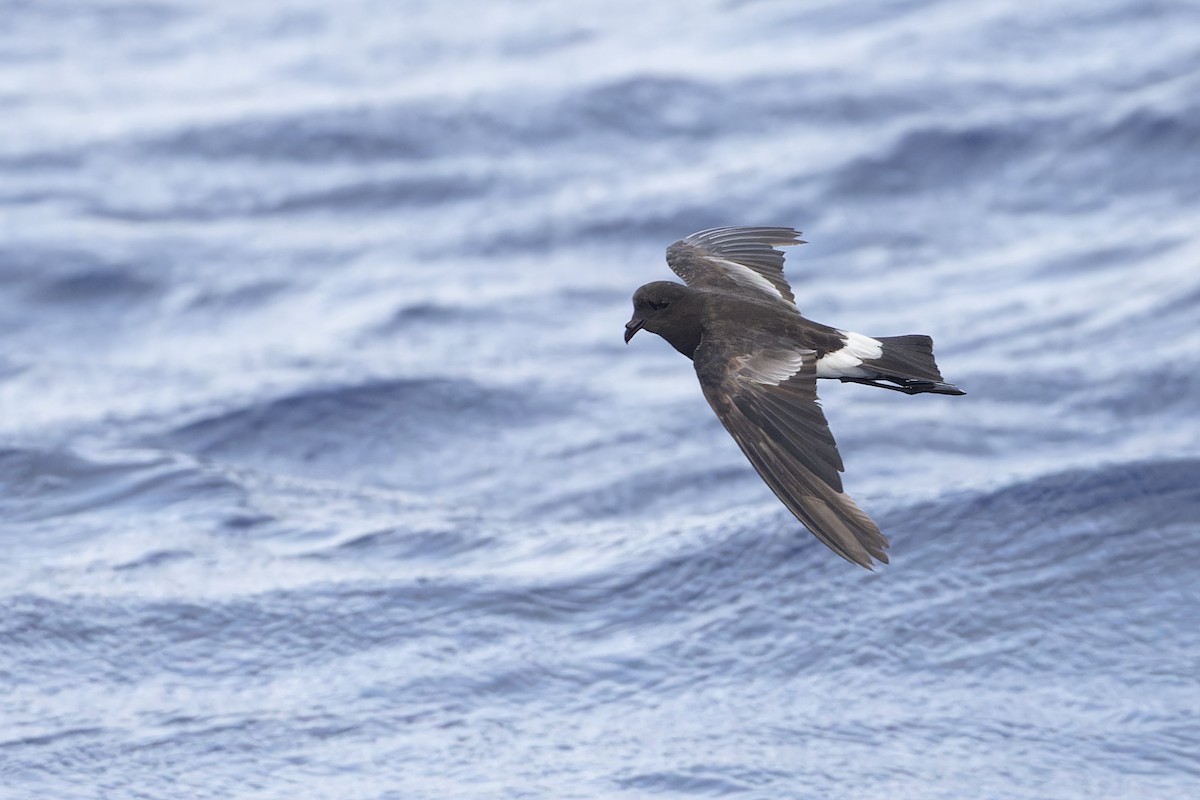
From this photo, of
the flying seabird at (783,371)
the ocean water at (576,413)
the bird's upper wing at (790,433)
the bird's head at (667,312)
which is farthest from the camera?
the ocean water at (576,413)

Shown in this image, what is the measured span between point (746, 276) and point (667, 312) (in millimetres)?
848

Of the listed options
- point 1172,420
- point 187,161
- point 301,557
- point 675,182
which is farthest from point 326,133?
point 1172,420

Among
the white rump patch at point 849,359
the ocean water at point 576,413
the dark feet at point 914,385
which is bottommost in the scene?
the ocean water at point 576,413

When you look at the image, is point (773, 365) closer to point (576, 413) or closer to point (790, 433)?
point (790, 433)

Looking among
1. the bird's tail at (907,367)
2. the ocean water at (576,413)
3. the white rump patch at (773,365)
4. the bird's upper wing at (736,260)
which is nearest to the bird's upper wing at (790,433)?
the white rump patch at (773,365)

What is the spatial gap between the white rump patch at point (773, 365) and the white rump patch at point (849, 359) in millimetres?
65

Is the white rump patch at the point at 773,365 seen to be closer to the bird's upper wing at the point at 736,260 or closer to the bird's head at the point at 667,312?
the bird's head at the point at 667,312

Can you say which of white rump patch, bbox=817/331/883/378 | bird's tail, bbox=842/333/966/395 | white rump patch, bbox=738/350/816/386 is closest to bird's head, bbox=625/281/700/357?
white rump patch, bbox=738/350/816/386

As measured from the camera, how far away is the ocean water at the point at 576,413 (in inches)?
375

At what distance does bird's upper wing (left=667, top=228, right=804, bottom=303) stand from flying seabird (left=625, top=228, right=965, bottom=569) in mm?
17

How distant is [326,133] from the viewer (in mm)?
17781

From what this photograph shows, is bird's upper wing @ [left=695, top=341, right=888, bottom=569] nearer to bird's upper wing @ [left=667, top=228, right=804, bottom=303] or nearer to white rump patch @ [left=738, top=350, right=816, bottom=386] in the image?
white rump patch @ [left=738, top=350, right=816, bottom=386]

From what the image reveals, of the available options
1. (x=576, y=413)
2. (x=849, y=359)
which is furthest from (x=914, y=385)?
(x=576, y=413)

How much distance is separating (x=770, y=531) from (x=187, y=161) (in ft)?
29.7
